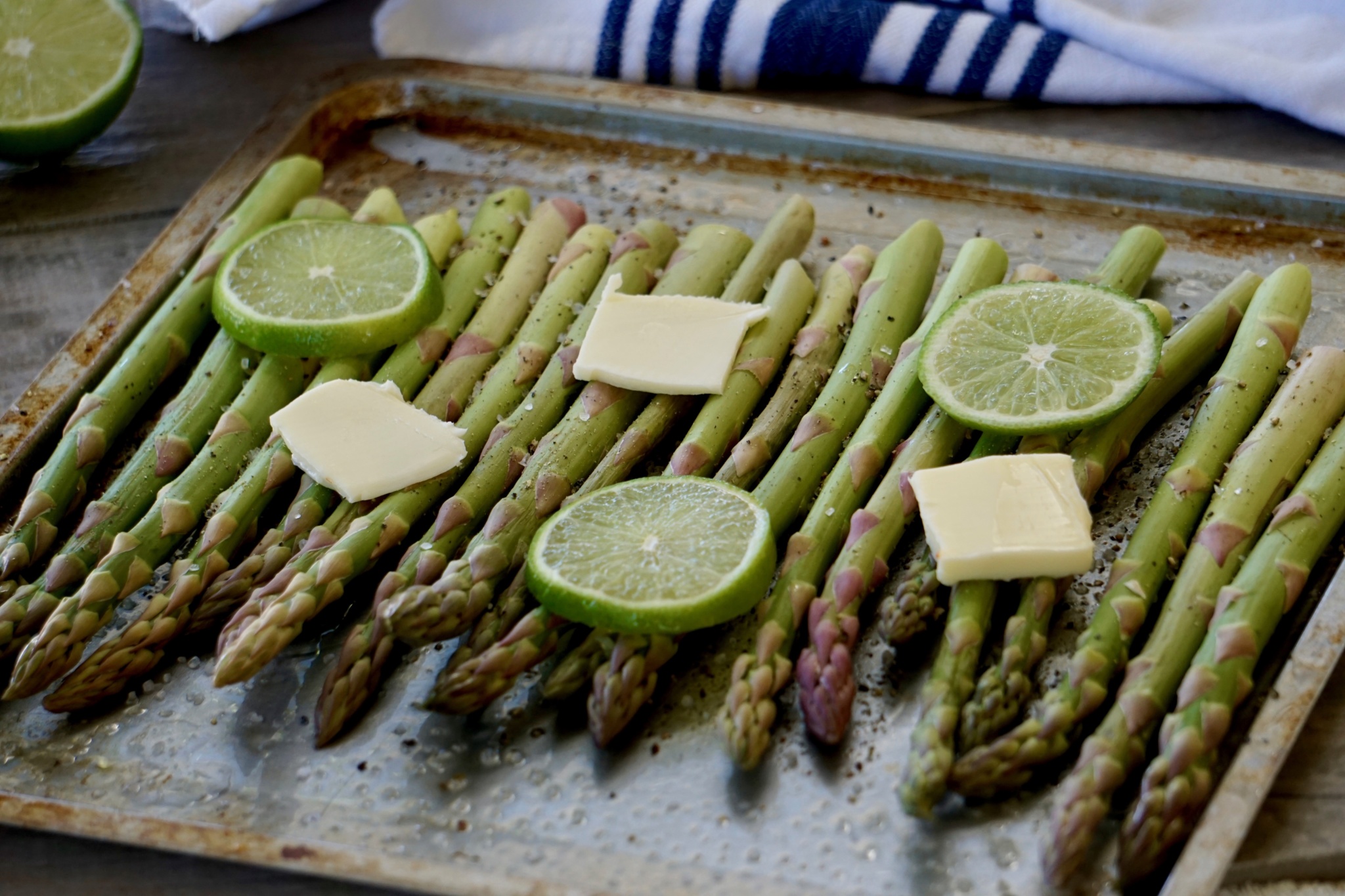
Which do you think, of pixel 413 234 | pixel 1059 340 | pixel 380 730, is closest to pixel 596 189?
pixel 413 234

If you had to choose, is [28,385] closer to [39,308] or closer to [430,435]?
[39,308]

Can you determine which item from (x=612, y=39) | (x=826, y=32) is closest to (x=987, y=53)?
(x=826, y=32)

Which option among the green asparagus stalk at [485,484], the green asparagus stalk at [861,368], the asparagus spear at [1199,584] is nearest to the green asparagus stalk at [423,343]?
the green asparagus stalk at [485,484]

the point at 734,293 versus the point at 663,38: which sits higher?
the point at 663,38

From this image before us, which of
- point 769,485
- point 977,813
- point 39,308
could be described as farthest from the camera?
point 39,308

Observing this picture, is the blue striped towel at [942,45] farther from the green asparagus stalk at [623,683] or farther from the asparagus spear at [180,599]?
the green asparagus stalk at [623,683]

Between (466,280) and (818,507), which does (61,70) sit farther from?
(818,507)
